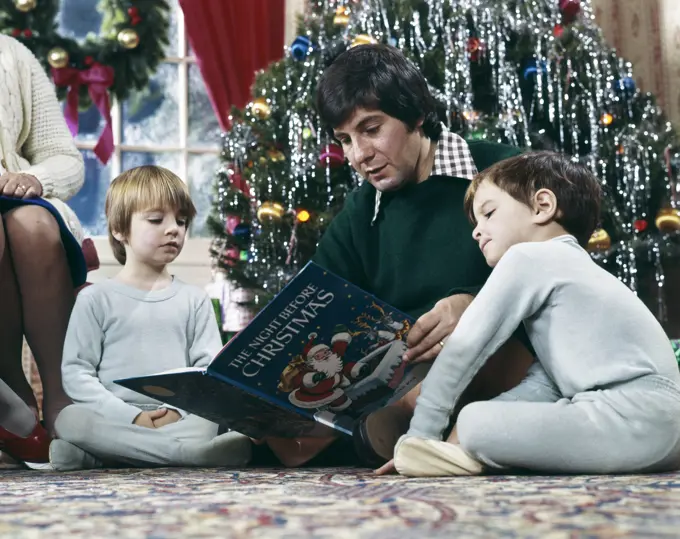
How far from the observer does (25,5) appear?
3.09m

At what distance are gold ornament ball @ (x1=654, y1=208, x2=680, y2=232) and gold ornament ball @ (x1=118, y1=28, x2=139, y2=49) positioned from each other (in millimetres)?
1825

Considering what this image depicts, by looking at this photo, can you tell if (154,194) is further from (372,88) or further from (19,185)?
(372,88)

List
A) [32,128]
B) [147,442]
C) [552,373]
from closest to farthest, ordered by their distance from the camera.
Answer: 1. [552,373]
2. [147,442]
3. [32,128]

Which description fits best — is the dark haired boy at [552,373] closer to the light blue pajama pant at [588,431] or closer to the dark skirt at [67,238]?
the light blue pajama pant at [588,431]

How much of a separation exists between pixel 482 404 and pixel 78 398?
0.71 metres

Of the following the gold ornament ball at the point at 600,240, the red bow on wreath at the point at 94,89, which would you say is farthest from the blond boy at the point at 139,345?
the red bow on wreath at the point at 94,89

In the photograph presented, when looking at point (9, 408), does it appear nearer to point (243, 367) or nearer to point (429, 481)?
point (243, 367)

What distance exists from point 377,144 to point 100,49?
2.10 m

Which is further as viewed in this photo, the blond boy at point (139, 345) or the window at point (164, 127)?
the window at point (164, 127)

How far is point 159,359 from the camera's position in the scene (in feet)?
4.99

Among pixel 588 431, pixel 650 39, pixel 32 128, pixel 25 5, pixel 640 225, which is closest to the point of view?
pixel 588 431

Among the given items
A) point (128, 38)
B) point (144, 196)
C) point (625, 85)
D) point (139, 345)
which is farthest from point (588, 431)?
point (128, 38)

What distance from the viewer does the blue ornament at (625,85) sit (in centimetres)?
275

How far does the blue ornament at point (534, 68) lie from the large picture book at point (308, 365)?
68.2 inches
